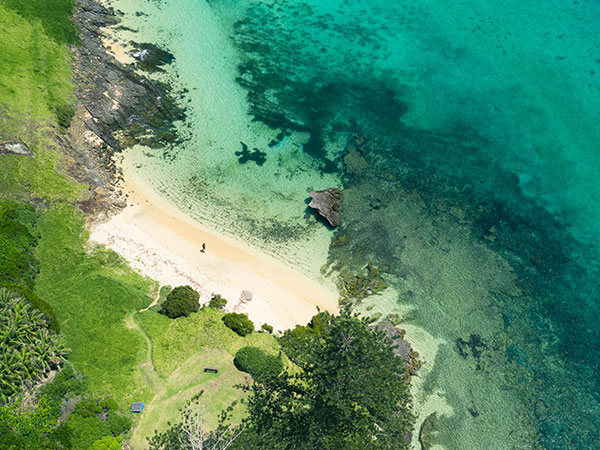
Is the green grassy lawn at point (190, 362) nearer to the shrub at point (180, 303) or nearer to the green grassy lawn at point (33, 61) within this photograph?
the shrub at point (180, 303)

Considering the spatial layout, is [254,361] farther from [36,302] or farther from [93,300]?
[36,302]

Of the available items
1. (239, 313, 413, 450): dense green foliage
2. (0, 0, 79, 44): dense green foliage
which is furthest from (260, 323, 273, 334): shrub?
(0, 0, 79, 44): dense green foliage

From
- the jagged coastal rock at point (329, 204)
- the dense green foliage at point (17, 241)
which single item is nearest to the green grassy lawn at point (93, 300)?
the dense green foliage at point (17, 241)

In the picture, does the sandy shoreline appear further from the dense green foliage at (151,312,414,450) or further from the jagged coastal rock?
the dense green foliage at (151,312,414,450)

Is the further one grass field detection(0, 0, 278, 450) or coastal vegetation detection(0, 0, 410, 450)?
grass field detection(0, 0, 278, 450)

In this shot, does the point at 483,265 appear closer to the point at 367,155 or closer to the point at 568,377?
the point at 568,377

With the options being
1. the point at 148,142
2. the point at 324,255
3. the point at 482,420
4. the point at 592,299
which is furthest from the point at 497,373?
the point at 148,142
